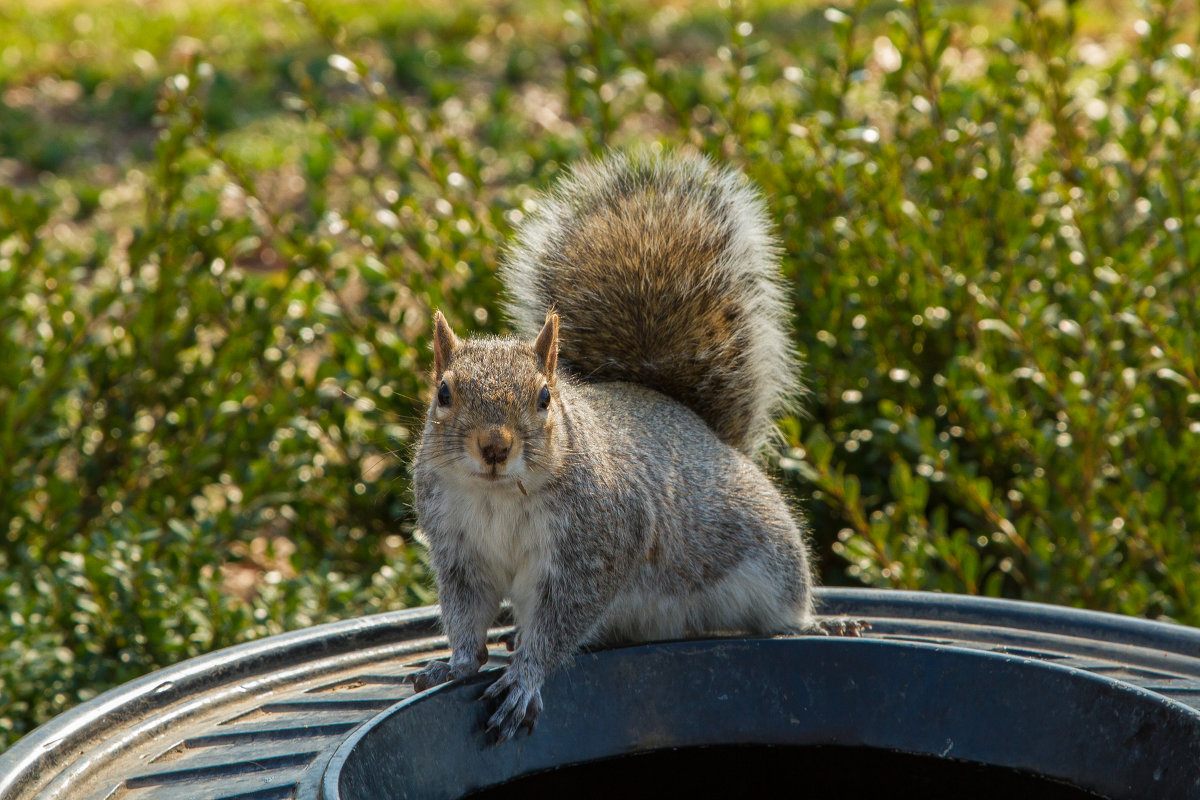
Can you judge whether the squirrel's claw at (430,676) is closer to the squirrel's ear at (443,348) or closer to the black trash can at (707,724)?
the black trash can at (707,724)

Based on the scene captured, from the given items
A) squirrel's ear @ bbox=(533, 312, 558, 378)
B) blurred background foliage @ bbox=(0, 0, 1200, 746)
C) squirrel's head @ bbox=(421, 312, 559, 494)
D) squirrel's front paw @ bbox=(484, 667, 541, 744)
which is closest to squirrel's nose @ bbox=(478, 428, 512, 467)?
squirrel's head @ bbox=(421, 312, 559, 494)

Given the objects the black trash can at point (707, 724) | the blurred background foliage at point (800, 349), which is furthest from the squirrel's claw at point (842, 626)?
the blurred background foliage at point (800, 349)

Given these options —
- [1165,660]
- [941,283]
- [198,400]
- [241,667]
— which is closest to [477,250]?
[198,400]

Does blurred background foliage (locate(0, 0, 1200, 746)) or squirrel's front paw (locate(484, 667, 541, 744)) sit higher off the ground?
blurred background foliage (locate(0, 0, 1200, 746))

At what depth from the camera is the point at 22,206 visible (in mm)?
3104

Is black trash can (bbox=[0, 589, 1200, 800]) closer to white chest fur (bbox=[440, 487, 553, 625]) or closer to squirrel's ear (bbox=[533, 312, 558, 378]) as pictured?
white chest fur (bbox=[440, 487, 553, 625])

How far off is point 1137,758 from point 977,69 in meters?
5.84

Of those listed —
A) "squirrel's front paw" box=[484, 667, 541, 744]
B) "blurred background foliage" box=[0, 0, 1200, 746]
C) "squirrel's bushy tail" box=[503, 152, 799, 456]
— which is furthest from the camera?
"blurred background foliage" box=[0, 0, 1200, 746]

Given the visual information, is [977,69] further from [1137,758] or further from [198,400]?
[1137,758]

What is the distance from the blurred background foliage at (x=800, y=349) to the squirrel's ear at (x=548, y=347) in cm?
86

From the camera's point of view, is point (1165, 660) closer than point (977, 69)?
Yes

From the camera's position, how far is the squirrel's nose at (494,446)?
1538mm

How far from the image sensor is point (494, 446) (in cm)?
154

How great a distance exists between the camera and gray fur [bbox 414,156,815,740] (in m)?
1.62
